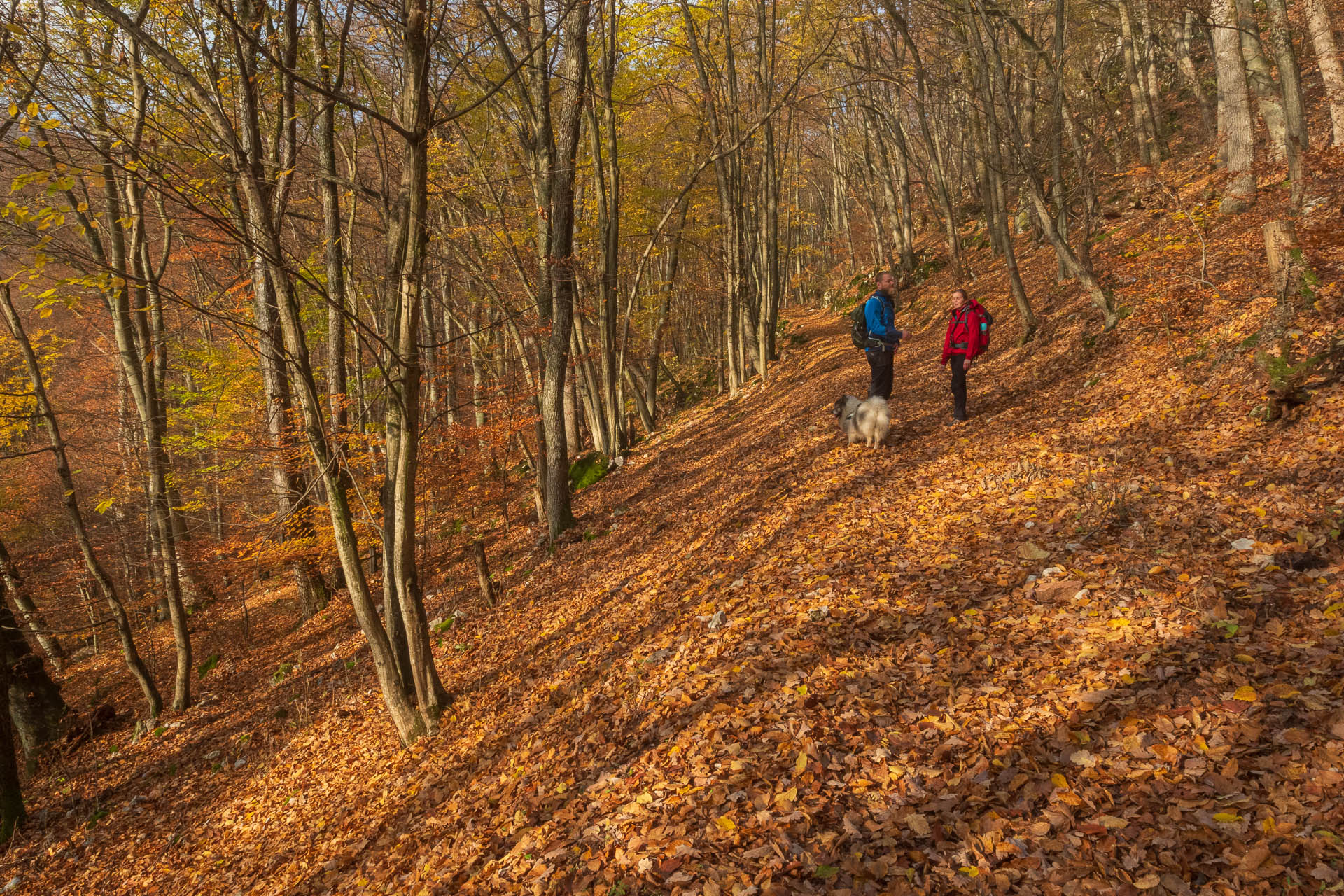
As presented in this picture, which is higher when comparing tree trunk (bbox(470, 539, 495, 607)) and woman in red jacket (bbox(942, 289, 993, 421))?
woman in red jacket (bbox(942, 289, 993, 421))

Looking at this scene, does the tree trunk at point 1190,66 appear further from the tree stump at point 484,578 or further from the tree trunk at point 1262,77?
the tree stump at point 484,578

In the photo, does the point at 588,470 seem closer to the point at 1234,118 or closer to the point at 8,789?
the point at 8,789

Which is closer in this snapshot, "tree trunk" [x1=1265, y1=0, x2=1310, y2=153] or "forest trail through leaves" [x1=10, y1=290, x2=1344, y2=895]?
"forest trail through leaves" [x1=10, y1=290, x2=1344, y2=895]

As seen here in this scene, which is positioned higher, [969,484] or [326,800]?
[969,484]

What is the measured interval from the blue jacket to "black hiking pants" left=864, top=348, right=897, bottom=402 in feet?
0.77

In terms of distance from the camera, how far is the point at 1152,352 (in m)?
8.50

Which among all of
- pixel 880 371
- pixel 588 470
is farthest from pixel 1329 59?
pixel 588 470

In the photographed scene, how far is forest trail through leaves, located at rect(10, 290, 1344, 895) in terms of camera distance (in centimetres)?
326

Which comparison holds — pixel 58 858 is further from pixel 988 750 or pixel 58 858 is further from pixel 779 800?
pixel 988 750

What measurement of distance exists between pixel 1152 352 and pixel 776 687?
24.5 ft

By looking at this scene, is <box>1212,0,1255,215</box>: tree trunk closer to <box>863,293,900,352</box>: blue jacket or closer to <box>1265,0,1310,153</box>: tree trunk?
<box>1265,0,1310,153</box>: tree trunk

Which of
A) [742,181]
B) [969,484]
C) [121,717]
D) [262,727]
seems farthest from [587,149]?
[121,717]

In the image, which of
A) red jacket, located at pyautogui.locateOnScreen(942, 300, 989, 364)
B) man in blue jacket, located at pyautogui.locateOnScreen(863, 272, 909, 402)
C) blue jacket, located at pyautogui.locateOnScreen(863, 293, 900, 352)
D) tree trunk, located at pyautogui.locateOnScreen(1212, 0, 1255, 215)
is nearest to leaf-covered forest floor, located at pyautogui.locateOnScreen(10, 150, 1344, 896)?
tree trunk, located at pyautogui.locateOnScreen(1212, 0, 1255, 215)

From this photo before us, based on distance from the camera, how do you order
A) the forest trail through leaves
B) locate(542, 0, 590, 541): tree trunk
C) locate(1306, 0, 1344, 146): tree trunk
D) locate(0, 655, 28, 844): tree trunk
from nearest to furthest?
the forest trail through leaves < locate(0, 655, 28, 844): tree trunk < locate(1306, 0, 1344, 146): tree trunk < locate(542, 0, 590, 541): tree trunk
